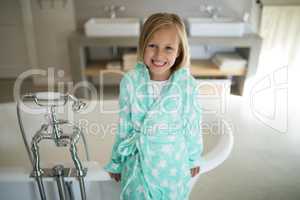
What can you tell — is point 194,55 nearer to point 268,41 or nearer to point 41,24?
point 268,41

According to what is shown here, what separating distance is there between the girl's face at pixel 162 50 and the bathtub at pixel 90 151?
0.43 meters

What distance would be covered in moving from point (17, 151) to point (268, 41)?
2249mm

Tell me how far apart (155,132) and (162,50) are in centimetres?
28

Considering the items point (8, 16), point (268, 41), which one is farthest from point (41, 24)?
point (268, 41)

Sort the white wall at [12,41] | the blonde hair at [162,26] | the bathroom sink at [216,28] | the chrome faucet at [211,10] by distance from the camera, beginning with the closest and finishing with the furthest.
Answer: the blonde hair at [162,26] < the bathroom sink at [216,28] < the chrome faucet at [211,10] < the white wall at [12,41]

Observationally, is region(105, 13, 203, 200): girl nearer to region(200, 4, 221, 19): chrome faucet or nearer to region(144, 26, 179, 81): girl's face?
region(144, 26, 179, 81): girl's face

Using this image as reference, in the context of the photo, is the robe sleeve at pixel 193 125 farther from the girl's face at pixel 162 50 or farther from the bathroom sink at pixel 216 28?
the bathroom sink at pixel 216 28

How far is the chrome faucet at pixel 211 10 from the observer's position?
9.29 feet

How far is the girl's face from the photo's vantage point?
0.93 meters

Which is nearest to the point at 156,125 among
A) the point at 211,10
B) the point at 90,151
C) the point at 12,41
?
the point at 90,151

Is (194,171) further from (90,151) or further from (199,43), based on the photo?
(199,43)
